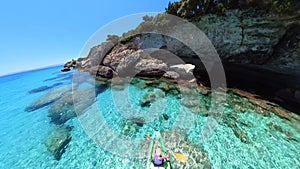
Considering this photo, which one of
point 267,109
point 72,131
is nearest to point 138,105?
point 72,131

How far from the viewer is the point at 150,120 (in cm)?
797

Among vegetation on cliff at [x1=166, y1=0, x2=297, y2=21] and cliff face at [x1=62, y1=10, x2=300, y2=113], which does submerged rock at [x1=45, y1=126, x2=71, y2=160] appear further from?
vegetation on cliff at [x1=166, y1=0, x2=297, y2=21]

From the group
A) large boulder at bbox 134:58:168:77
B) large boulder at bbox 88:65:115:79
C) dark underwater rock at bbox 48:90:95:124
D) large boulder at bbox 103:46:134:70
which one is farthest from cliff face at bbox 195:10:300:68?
dark underwater rock at bbox 48:90:95:124

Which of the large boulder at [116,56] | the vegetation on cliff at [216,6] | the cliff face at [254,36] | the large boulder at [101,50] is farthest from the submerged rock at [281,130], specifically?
the large boulder at [101,50]

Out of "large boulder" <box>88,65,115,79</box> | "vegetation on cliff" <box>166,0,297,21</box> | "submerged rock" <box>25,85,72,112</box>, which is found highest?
"vegetation on cliff" <box>166,0,297,21</box>

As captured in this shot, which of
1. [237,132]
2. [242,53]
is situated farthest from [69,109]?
[242,53]

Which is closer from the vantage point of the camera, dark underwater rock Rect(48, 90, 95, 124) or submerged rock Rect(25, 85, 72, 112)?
dark underwater rock Rect(48, 90, 95, 124)

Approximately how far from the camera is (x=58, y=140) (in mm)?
6797

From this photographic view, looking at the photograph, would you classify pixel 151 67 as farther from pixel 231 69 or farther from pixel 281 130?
pixel 281 130

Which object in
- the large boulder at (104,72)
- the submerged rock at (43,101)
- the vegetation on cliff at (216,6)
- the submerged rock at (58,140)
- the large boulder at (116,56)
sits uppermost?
the vegetation on cliff at (216,6)

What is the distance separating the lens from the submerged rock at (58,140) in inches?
240

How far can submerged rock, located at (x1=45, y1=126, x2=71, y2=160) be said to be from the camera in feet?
20.0

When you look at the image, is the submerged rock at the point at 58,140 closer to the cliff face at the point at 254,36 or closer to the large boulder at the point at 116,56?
the large boulder at the point at 116,56

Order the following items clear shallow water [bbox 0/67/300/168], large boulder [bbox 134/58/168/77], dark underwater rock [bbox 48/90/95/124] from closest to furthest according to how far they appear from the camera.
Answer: clear shallow water [bbox 0/67/300/168], dark underwater rock [bbox 48/90/95/124], large boulder [bbox 134/58/168/77]
